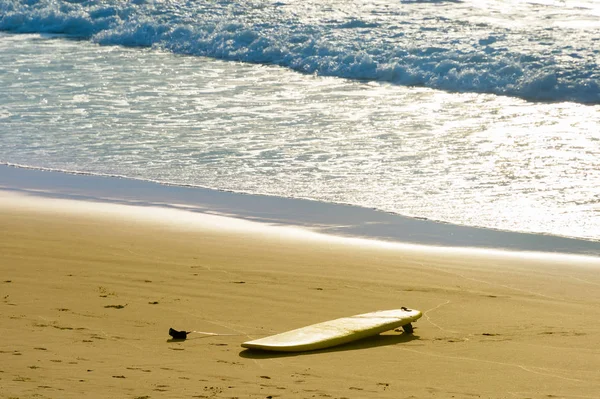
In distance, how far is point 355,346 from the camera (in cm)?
520

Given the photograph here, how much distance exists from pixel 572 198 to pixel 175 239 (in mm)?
3689

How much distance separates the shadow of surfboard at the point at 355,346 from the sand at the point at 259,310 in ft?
0.05

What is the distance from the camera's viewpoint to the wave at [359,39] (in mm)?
15367

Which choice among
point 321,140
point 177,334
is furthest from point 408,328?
point 321,140

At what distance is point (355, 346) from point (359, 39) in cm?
1355

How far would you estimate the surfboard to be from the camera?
16.4ft

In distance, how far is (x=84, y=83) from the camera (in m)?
15.3

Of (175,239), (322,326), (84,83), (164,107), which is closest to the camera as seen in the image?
(322,326)

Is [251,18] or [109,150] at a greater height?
[251,18]

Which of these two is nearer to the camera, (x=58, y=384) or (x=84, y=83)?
(x=58, y=384)

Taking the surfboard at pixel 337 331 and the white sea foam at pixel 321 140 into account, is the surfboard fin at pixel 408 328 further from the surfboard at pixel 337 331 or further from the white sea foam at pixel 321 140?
the white sea foam at pixel 321 140

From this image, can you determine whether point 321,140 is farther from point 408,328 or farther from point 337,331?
point 337,331

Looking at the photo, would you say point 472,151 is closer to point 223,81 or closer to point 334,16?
point 223,81

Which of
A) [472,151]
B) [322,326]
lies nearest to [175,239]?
[322,326]
